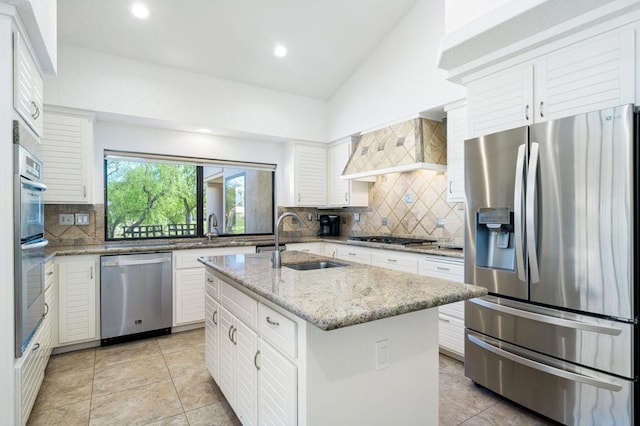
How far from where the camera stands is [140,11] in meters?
3.05

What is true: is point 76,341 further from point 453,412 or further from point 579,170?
point 579,170

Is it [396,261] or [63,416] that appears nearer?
[63,416]

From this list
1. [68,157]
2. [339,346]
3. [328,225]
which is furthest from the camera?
[328,225]

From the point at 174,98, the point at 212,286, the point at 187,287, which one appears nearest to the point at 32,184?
the point at 212,286

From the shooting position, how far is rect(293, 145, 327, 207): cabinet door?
4.71 m

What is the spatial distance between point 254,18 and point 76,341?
349 centimetres

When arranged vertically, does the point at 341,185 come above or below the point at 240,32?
below

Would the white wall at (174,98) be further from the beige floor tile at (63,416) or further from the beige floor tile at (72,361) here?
the beige floor tile at (63,416)

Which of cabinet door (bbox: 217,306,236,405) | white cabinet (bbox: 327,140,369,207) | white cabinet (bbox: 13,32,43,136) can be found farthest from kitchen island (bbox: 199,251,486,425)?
white cabinet (bbox: 327,140,369,207)

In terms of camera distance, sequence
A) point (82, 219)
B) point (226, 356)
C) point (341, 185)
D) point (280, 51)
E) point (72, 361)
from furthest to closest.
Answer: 1. point (341, 185)
2. point (280, 51)
3. point (82, 219)
4. point (72, 361)
5. point (226, 356)

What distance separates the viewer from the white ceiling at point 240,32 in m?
3.09

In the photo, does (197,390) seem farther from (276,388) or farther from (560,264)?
(560,264)

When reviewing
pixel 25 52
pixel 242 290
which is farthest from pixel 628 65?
pixel 25 52

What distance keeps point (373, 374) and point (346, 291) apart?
0.35 meters
